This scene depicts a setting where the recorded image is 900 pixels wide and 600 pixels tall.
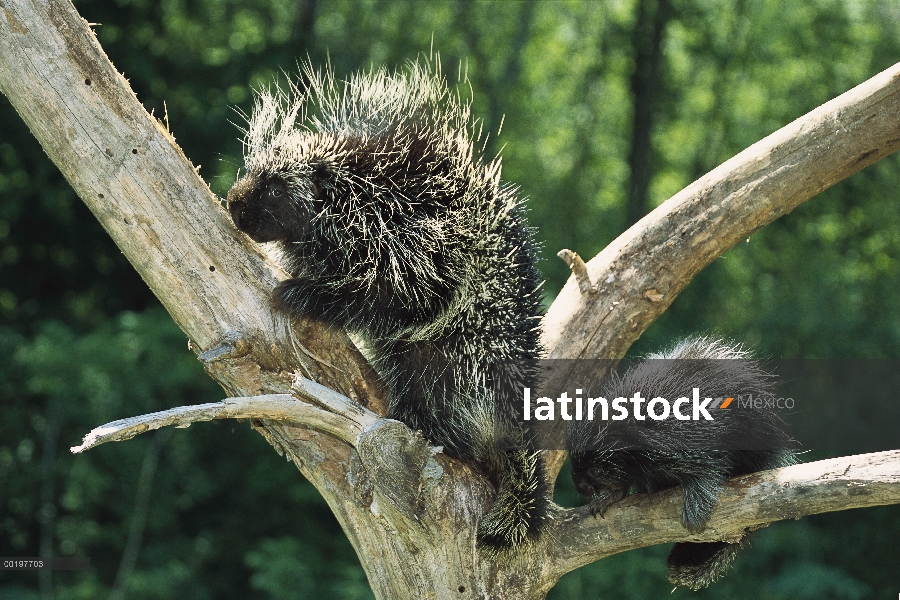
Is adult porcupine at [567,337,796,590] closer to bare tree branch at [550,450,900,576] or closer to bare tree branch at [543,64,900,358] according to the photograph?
bare tree branch at [550,450,900,576]

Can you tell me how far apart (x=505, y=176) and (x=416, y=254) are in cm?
612

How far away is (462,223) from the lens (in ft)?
7.89

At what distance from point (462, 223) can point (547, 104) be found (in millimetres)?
6862

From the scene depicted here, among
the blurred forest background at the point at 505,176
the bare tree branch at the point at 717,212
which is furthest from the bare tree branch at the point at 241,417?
the blurred forest background at the point at 505,176

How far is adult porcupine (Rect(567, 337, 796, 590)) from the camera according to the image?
2047mm

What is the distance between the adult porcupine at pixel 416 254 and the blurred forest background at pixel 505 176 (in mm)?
1931

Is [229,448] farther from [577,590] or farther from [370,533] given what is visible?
[370,533]

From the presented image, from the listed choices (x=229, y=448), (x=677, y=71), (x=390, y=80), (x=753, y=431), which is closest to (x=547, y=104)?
(x=677, y=71)

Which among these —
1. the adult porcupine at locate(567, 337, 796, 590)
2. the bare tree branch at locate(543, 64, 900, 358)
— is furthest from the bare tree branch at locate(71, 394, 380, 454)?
the bare tree branch at locate(543, 64, 900, 358)

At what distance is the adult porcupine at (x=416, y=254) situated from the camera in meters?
2.40

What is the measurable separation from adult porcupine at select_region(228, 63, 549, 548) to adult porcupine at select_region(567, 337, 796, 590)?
0.76 ft

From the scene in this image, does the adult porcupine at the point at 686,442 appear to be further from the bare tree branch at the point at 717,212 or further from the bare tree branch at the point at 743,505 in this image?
the bare tree branch at the point at 717,212

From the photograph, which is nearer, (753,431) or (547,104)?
(753,431)

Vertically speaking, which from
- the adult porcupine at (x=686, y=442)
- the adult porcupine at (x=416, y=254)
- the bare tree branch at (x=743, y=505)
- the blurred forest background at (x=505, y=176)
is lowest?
the bare tree branch at (x=743, y=505)
